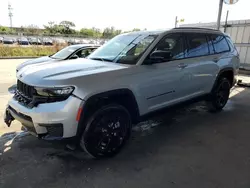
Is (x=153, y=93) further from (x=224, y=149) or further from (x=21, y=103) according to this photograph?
(x=21, y=103)

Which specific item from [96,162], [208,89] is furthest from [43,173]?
[208,89]

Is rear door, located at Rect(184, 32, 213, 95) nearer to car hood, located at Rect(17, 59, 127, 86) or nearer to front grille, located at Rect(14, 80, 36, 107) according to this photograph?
car hood, located at Rect(17, 59, 127, 86)

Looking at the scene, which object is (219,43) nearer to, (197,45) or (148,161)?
(197,45)

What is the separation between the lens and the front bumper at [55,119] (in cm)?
260

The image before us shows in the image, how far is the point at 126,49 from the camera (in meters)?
3.66

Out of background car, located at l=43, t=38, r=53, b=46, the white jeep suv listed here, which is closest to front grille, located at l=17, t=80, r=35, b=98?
the white jeep suv

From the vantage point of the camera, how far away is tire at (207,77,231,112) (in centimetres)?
502

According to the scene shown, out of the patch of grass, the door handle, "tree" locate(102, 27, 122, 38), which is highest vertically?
"tree" locate(102, 27, 122, 38)

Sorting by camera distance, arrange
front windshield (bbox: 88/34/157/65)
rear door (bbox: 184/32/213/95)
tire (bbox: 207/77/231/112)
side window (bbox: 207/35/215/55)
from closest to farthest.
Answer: front windshield (bbox: 88/34/157/65) < rear door (bbox: 184/32/213/95) < side window (bbox: 207/35/215/55) < tire (bbox: 207/77/231/112)

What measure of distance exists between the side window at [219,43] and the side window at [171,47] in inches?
46.6

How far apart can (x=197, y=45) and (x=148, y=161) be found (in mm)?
2488

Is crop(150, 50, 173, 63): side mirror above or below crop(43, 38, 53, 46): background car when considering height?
above

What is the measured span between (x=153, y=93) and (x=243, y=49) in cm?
903

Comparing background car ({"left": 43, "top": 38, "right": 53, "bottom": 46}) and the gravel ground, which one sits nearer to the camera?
the gravel ground
